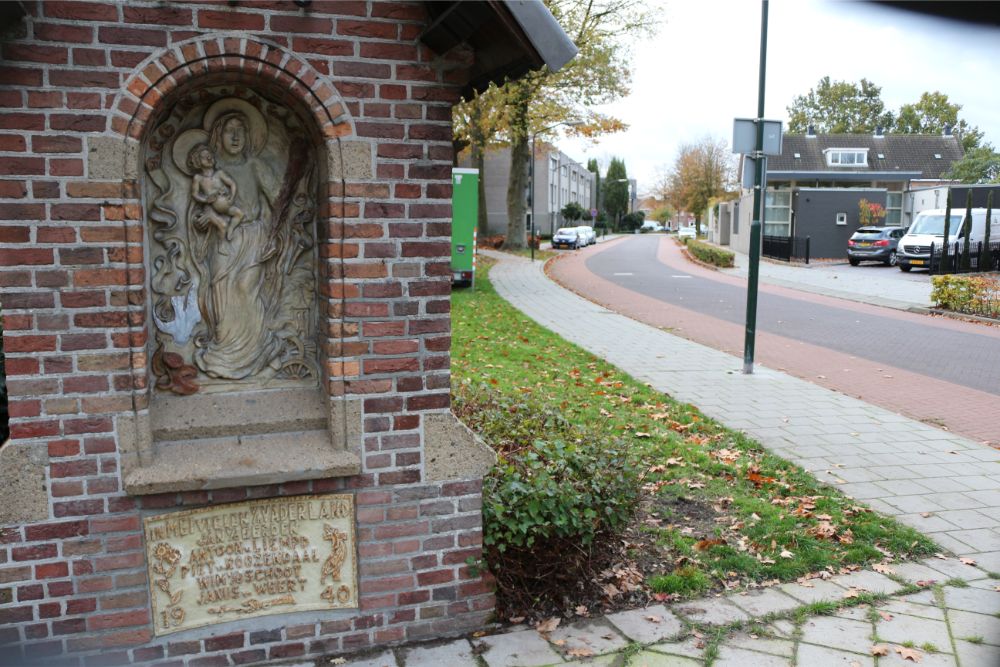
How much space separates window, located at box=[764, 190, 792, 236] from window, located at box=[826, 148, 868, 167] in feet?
48.7

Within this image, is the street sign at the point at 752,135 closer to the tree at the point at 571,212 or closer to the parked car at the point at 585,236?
the parked car at the point at 585,236

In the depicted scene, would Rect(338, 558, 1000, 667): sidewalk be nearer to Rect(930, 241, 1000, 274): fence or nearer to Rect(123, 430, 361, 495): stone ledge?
Rect(123, 430, 361, 495): stone ledge

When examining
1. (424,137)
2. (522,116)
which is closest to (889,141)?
(522,116)

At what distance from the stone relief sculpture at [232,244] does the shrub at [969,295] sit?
17.0 metres

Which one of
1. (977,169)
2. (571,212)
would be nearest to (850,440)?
(977,169)

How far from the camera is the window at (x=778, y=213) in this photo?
39.4 metres

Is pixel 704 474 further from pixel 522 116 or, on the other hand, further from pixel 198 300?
pixel 522 116

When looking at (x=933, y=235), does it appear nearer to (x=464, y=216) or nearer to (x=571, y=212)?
(x=464, y=216)

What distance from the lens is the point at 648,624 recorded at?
4043 mm

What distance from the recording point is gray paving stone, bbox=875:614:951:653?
386 cm

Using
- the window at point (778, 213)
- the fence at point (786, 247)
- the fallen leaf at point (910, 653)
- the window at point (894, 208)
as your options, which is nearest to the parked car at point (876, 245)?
the fence at point (786, 247)

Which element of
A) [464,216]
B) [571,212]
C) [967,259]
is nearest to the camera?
[464,216]

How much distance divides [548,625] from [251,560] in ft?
4.75

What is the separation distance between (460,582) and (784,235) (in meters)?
→ 38.5
